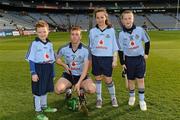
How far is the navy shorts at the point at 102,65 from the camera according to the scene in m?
8.30

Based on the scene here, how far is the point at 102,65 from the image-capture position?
829cm

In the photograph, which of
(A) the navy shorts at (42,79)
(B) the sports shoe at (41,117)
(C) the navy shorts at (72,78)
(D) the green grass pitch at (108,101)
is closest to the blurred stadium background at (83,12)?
(D) the green grass pitch at (108,101)

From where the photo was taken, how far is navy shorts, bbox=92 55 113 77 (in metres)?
8.30

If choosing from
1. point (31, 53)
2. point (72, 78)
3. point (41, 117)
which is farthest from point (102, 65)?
point (41, 117)

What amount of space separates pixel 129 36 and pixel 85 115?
7.16 ft

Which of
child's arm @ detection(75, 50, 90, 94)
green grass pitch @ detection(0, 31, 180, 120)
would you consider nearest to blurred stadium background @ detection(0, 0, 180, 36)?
green grass pitch @ detection(0, 31, 180, 120)

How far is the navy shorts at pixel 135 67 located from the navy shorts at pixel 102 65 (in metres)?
0.48

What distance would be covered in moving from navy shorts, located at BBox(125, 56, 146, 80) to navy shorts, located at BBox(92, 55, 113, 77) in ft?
1.57

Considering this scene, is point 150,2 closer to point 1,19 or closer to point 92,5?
point 92,5

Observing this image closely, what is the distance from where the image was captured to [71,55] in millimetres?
8250

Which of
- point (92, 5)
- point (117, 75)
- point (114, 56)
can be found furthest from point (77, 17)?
point (114, 56)

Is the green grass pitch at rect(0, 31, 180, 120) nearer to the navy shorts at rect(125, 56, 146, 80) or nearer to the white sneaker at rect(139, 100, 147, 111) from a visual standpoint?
the white sneaker at rect(139, 100, 147, 111)

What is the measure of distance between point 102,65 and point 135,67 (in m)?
0.81

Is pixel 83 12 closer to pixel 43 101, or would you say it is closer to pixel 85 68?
pixel 85 68
